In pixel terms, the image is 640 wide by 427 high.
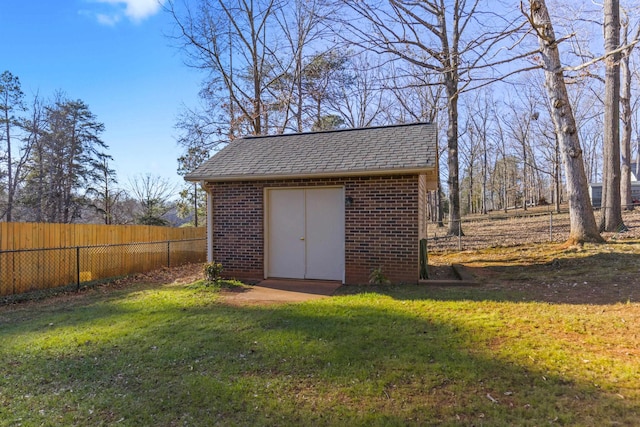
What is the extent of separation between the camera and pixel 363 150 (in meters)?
8.15

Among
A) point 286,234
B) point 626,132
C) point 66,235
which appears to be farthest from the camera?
point 626,132

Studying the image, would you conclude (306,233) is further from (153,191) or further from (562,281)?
(153,191)

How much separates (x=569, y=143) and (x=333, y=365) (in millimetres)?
9375

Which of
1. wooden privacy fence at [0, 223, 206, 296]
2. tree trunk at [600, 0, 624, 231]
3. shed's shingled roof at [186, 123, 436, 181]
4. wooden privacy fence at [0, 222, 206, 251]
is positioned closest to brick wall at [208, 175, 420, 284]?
shed's shingled roof at [186, 123, 436, 181]

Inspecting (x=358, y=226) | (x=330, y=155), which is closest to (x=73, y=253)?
(x=330, y=155)

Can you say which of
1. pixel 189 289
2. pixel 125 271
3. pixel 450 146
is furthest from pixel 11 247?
pixel 450 146

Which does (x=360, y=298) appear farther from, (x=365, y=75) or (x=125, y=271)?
(x=365, y=75)

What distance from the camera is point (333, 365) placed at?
354 cm

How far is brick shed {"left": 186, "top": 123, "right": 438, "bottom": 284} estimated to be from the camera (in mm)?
7172

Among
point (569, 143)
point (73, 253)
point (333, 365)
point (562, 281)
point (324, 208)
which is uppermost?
point (569, 143)

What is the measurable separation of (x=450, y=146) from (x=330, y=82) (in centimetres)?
883

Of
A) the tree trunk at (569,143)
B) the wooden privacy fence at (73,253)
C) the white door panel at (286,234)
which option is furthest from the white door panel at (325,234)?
the tree trunk at (569,143)

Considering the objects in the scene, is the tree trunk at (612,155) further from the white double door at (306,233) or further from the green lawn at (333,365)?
the white double door at (306,233)

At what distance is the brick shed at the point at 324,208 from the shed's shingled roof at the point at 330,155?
2cm
